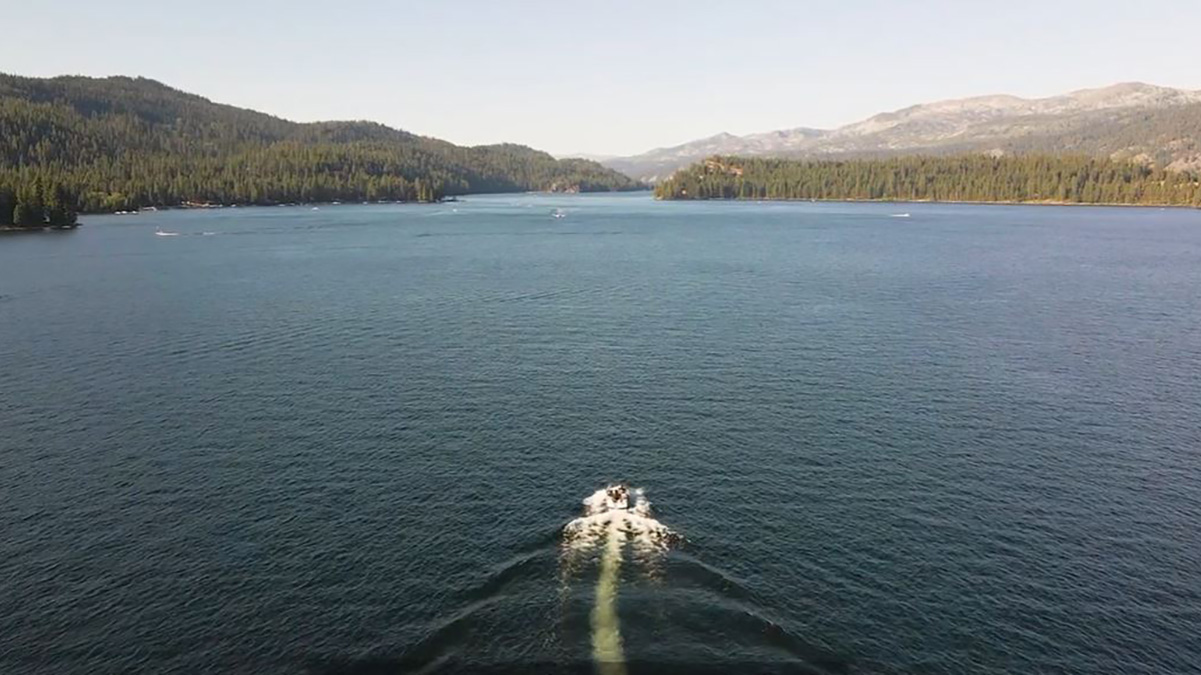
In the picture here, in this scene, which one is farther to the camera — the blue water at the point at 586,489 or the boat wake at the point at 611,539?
the boat wake at the point at 611,539

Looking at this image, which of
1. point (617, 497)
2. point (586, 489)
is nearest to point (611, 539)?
point (617, 497)

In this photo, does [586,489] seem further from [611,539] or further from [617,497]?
[611,539]

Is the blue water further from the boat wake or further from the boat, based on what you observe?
the boat

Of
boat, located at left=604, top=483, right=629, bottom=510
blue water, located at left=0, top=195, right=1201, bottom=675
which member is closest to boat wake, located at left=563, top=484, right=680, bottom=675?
boat, located at left=604, top=483, right=629, bottom=510

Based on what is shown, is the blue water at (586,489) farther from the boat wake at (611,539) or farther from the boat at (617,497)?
the boat at (617,497)

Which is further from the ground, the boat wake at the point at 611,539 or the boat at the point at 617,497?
the boat at the point at 617,497

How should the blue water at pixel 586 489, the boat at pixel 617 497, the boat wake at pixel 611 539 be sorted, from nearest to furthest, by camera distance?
the blue water at pixel 586 489 < the boat wake at pixel 611 539 < the boat at pixel 617 497

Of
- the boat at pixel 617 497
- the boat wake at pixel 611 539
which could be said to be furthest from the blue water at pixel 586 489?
the boat at pixel 617 497
